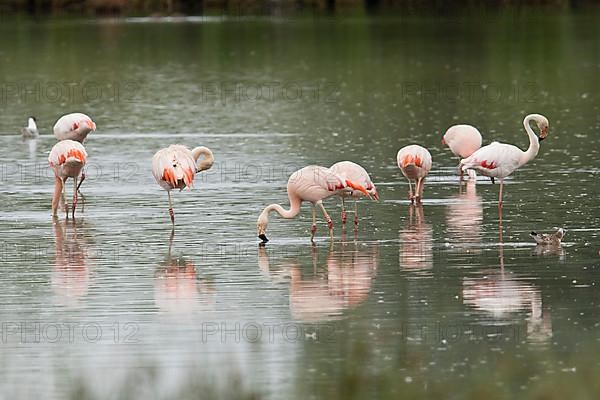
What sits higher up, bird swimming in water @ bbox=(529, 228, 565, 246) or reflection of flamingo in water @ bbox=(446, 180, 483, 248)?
reflection of flamingo in water @ bbox=(446, 180, 483, 248)

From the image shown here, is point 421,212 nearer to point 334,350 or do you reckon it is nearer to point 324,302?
point 324,302

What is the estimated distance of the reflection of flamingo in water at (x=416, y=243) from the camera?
13.2 m

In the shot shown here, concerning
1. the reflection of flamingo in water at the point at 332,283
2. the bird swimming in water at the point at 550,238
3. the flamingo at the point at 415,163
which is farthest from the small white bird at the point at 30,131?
the bird swimming in water at the point at 550,238

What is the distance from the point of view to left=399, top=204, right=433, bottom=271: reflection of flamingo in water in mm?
13242

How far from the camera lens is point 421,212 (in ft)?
53.1

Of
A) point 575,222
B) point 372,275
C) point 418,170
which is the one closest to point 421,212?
point 418,170

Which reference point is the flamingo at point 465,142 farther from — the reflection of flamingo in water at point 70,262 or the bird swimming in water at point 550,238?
the reflection of flamingo in water at point 70,262

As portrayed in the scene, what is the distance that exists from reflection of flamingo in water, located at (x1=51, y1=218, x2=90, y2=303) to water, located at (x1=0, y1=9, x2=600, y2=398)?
4 cm

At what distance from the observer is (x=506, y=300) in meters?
11.6

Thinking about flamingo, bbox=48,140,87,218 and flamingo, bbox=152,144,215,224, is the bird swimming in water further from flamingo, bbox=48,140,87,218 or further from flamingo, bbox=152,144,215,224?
flamingo, bbox=48,140,87,218

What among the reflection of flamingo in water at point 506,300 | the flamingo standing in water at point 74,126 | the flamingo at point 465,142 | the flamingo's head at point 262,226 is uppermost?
the flamingo standing in water at point 74,126

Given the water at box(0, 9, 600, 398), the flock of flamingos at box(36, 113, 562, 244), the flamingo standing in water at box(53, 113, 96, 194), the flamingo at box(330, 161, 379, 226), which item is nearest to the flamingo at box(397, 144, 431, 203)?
the flock of flamingos at box(36, 113, 562, 244)

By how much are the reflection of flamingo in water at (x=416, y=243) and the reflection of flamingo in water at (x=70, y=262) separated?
8.90 ft

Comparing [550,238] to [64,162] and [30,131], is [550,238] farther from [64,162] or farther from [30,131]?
[30,131]
